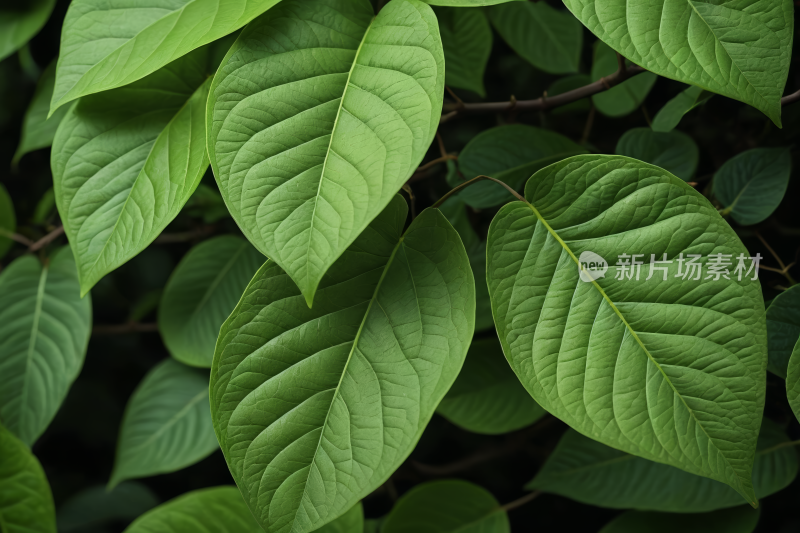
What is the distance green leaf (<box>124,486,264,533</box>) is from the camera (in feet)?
1.86

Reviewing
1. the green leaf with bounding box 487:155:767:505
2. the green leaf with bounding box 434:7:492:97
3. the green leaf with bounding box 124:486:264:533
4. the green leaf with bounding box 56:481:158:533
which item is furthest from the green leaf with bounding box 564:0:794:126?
the green leaf with bounding box 56:481:158:533

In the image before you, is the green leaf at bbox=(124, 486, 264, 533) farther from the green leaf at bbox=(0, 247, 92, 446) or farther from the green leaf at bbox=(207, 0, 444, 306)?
the green leaf at bbox=(207, 0, 444, 306)

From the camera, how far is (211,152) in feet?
1.20

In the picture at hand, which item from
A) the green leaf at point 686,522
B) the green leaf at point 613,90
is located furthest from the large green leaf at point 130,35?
the green leaf at point 686,522

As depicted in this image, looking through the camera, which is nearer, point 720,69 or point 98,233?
point 720,69

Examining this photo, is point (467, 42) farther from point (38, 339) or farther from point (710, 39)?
point (38, 339)

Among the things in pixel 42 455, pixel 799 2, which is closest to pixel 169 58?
pixel 799 2

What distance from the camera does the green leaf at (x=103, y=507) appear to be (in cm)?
81

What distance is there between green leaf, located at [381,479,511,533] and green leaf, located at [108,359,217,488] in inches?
9.6

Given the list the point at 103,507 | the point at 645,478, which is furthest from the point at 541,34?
the point at 103,507

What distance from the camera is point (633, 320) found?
0.39 meters

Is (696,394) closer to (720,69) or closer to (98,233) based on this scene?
(720,69)

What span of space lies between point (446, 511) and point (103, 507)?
1.84ft

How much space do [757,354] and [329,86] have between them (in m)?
0.35
